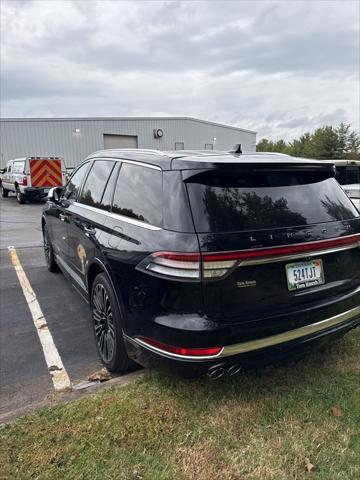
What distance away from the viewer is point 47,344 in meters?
3.84

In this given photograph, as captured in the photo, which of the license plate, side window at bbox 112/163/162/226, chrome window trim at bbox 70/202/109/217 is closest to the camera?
the license plate

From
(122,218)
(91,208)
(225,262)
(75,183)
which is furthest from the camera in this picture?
(75,183)

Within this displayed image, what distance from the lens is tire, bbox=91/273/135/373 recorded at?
297cm

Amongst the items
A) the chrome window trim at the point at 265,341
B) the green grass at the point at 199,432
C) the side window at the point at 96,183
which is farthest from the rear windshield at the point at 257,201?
the side window at the point at 96,183

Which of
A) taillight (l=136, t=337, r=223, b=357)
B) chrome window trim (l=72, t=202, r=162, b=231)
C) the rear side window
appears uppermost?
the rear side window

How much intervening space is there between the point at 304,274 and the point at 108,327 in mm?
1620

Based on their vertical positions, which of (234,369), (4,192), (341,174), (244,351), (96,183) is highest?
(4,192)

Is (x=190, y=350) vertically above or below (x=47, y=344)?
above

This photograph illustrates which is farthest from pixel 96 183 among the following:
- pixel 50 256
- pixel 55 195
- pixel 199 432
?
pixel 50 256

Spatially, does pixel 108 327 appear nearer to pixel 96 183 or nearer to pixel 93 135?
pixel 96 183

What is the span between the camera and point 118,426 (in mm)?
2529

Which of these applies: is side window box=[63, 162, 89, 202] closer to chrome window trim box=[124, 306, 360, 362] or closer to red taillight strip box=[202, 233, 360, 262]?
chrome window trim box=[124, 306, 360, 362]

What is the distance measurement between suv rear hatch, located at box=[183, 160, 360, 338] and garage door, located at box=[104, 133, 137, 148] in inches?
1166

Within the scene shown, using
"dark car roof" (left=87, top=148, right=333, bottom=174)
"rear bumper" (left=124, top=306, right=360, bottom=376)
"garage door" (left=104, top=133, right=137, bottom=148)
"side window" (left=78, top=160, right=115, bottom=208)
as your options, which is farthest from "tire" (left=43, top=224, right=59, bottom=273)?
"garage door" (left=104, top=133, right=137, bottom=148)
